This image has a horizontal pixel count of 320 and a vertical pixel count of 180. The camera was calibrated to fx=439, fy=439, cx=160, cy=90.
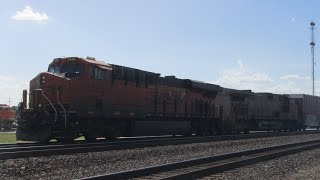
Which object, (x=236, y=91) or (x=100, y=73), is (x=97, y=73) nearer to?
(x=100, y=73)

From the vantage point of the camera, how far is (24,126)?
1922 centimetres

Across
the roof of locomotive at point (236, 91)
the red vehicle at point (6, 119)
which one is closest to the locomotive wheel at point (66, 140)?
the roof of locomotive at point (236, 91)

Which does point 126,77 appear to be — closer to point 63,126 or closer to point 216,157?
point 63,126

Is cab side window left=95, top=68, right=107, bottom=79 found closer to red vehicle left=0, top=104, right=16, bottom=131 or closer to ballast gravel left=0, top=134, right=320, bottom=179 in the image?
ballast gravel left=0, top=134, right=320, bottom=179

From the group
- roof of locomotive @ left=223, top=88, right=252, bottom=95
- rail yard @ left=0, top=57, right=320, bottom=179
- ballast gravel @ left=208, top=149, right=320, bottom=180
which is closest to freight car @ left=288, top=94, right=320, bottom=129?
roof of locomotive @ left=223, top=88, right=252, bottom=95

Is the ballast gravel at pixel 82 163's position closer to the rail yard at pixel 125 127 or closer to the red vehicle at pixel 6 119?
the rail yard at pixel 125 127

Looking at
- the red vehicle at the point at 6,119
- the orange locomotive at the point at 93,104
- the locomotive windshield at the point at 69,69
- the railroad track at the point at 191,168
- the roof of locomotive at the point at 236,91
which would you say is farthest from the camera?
the red vehicle at the point at 6,119

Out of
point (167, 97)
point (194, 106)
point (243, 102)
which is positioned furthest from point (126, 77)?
point (243, 102)

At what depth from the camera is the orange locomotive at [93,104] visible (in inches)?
760

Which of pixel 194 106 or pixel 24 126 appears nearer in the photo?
pixel 24 126

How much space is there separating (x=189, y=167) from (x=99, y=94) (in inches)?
397

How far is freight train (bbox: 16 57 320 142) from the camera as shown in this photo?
19.4 m

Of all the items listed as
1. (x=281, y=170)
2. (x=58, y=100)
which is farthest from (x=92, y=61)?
(x=281, y=170)

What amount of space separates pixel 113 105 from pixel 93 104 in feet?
4.84
